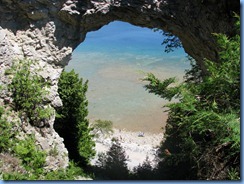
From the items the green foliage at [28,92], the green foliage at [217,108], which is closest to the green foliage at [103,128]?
the green foliage at [28,92]

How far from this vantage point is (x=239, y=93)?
7145mm

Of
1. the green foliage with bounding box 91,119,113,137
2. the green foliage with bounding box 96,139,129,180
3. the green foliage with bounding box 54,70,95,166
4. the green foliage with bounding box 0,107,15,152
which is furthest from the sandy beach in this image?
the green foliage with bounding box 0,107,15,152

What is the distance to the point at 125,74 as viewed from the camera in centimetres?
3381

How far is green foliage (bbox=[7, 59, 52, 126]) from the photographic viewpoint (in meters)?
9.66

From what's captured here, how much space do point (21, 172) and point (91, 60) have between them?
2991cm

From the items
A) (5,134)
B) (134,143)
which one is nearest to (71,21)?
(5,134)

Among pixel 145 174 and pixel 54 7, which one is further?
pixel 145 174

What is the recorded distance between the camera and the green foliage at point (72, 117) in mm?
14344

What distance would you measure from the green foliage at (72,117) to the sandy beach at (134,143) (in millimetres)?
4583

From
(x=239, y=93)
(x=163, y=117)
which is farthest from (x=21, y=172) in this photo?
(x=163, y=117)

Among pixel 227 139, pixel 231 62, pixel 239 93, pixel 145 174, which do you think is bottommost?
pixel 145 174

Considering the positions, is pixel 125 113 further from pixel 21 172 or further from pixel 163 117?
pixel 21 172

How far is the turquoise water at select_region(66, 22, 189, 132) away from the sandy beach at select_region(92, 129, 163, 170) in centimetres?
92

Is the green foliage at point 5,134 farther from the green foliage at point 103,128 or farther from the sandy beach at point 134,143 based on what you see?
the green foliage at point 103,128
